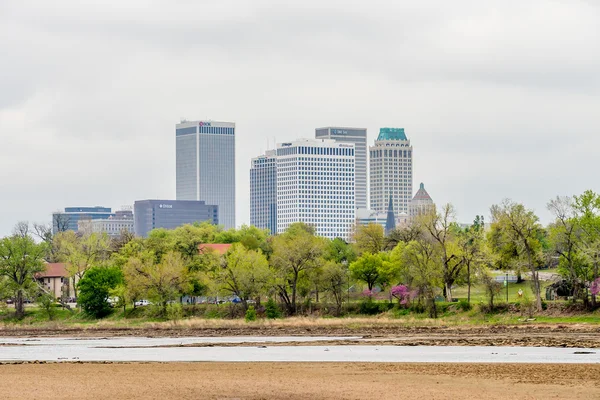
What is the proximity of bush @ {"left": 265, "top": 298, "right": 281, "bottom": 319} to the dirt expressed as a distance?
9361 millimetres

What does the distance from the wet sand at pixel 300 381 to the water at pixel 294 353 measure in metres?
3.93

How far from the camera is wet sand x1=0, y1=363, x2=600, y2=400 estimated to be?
149ft

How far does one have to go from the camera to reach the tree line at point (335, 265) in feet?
326

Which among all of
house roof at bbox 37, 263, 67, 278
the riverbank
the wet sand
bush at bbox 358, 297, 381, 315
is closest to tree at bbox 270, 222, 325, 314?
bush at bbox 358, 297, 381, 315

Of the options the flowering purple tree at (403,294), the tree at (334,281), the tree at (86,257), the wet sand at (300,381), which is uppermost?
the tree at (86,257)

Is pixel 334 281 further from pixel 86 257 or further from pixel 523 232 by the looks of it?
pixel 86 257

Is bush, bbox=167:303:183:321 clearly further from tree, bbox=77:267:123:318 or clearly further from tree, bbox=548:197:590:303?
tree, bbox=548:197:590:303

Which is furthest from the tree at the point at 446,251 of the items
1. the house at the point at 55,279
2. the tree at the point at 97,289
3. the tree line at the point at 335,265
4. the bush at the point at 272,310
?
the house at the point at 55,279

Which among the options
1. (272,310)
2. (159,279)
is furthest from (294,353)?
(159,279)

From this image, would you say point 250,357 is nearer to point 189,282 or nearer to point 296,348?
point 296,348

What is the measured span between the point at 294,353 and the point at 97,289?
6252cm

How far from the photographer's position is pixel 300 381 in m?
50.6

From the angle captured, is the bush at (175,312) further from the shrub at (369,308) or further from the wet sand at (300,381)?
the wet sand at (300,381)

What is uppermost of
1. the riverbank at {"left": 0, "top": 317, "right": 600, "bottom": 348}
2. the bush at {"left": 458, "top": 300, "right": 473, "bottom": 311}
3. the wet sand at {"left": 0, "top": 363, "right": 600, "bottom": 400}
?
the bush at {"left": 458, "top": 300, "right": 473, "bottom": 311}
